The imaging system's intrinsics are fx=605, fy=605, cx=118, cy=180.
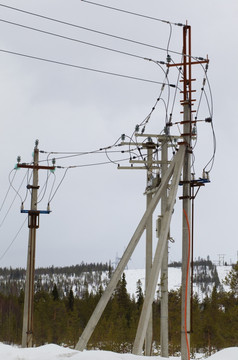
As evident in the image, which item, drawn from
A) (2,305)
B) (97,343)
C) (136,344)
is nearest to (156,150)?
(136,344)

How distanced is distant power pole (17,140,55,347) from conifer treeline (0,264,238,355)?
1773cm

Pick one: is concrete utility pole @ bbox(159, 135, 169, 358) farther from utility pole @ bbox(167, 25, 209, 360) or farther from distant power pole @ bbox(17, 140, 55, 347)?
distant power pole @ bbox(17, 140, 55, 347)

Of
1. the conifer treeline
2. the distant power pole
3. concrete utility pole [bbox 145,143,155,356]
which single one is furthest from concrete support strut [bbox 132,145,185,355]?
the conifer treeline

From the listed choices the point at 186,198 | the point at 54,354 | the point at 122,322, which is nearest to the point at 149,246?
the point at 186,198

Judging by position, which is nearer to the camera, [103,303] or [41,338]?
[103,303]

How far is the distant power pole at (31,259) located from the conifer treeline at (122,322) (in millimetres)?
17732

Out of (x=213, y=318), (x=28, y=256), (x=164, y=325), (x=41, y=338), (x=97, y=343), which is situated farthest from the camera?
(x=41, y=338)

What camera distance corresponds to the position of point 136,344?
12.6 metres

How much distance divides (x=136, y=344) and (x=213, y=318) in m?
42.2

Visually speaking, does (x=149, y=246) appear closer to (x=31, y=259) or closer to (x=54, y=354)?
(x=31, y=259)

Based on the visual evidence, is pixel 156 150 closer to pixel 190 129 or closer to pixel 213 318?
pixel 190 129

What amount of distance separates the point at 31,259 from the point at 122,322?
132 ft

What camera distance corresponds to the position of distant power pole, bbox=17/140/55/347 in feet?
76.1

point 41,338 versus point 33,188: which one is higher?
point 33,188
